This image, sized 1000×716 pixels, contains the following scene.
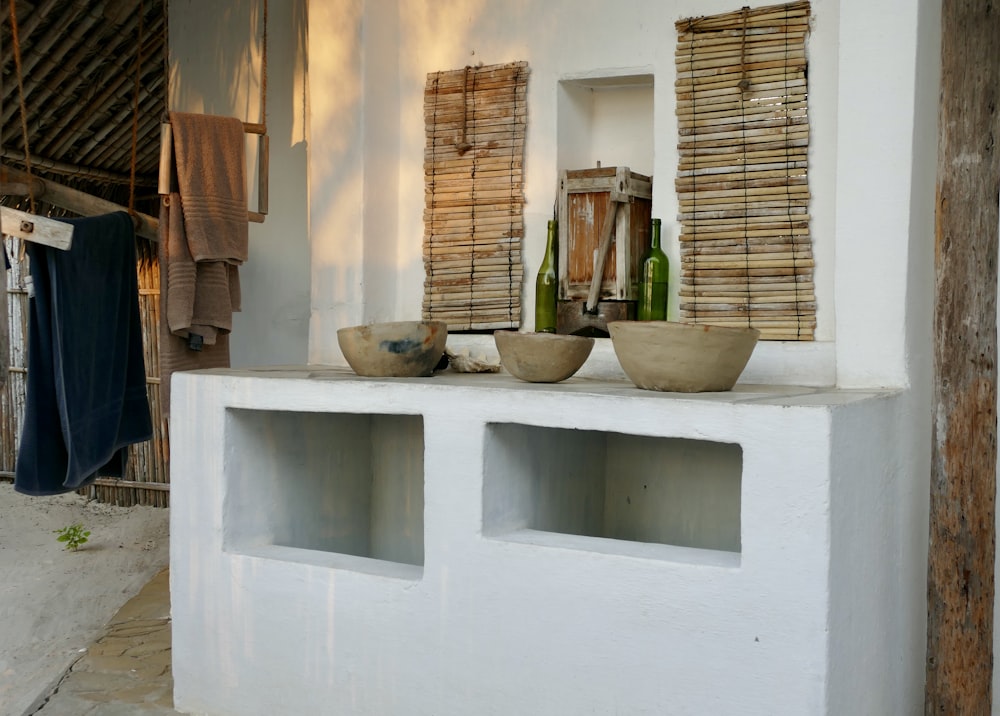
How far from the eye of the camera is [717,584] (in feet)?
8.70

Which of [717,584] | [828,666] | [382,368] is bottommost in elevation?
[828,666]

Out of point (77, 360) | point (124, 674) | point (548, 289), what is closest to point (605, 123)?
point (548, 289)

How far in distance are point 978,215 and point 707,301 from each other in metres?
0.93

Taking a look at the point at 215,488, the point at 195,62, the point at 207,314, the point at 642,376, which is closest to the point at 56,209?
the point at 195,62

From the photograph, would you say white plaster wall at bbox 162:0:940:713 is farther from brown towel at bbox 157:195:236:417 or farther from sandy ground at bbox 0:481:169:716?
sandy ground at bbox 0:481:169:716

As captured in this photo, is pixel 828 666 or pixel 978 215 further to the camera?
pixel 978 215

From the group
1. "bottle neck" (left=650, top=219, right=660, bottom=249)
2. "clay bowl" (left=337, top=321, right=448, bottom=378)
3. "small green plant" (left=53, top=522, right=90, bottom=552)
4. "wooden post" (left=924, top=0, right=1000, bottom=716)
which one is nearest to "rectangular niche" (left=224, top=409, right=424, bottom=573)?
"clay bowl" (left=337, top=321, right=448, bottom=378)

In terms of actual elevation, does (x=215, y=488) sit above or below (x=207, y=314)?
below

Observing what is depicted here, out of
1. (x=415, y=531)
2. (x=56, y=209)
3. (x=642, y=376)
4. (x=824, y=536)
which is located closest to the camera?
(x=824, y=536)

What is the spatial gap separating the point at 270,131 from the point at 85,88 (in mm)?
1707

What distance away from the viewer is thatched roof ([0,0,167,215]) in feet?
17.7

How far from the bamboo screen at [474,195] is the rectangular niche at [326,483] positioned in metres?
0.55

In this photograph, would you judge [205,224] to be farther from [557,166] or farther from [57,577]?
[57,577]

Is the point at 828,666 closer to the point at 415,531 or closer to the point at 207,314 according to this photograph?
the point at 415,531
